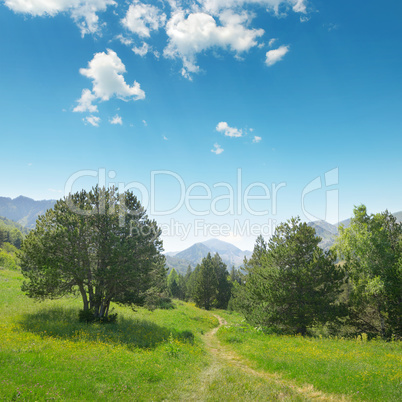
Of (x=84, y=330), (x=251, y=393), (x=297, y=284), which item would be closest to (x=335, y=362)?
(x=251, y=393)

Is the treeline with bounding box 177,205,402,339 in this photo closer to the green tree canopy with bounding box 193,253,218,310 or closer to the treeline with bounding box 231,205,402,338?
the treeline with bounding box 231,205,402,338

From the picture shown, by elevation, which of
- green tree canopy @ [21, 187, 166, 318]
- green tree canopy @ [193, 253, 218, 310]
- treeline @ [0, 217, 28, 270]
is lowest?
green tree canopy @ [193, 253, 218, 310]

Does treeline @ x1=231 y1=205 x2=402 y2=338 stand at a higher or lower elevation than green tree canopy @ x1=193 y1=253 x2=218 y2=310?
higher

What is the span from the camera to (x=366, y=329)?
1931cm

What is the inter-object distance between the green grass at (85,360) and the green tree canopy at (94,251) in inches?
99.2

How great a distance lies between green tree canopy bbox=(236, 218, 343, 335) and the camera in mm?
18969

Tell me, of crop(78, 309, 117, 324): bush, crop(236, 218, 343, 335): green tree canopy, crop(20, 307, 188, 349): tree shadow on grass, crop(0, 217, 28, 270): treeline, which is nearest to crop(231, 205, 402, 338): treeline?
crop(236, 218, 343, 335): green tree canopy

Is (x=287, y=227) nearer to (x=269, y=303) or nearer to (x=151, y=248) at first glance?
(x=269, y=303)

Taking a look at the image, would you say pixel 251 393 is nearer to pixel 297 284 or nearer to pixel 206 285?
pixel 297 284

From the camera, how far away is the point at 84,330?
609 inches

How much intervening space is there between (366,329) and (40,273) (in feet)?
91.5

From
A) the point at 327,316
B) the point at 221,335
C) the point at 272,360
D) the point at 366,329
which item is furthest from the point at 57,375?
the point at 366,329

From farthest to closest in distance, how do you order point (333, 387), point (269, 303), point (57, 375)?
point (269, 303), point (333, 387), point (57, 375)

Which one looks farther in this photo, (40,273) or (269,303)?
(269,303)
